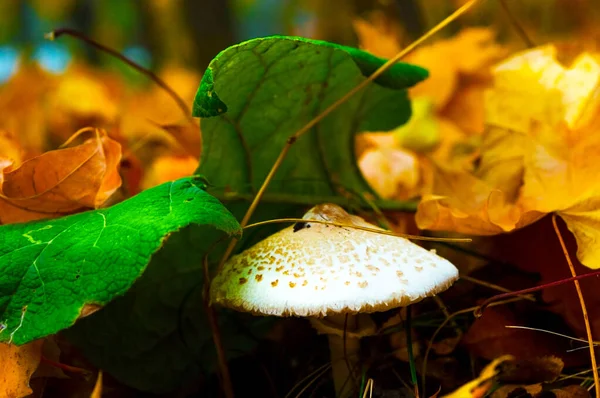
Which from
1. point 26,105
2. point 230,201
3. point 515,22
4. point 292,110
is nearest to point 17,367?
→ point 230,201

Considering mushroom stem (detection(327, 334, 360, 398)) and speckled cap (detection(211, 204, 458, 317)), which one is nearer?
speckled cap (detection(211, 204, 458, 317))

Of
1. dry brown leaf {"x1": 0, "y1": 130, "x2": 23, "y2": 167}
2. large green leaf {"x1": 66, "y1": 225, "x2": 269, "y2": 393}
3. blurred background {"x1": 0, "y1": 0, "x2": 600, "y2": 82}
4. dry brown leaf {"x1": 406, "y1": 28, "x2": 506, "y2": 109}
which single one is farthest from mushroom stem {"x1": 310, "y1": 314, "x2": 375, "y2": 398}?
blurred background {"x1": 0, "y1": 0, "x2": 600, "y2": 82}

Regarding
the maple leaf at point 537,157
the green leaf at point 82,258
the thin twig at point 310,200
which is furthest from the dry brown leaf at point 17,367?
the maple leaf at point 537,157

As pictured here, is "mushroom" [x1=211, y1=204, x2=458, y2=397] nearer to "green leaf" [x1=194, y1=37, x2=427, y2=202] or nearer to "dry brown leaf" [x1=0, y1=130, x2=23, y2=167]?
"green leaf" [x1=194, y1=37, x2=427, y2=202]

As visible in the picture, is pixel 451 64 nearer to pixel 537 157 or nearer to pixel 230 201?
pixel 537 157

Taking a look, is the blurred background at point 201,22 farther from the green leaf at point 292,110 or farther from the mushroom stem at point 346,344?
the mushroom stem at point 346,344

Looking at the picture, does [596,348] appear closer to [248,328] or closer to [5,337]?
[248,328]
